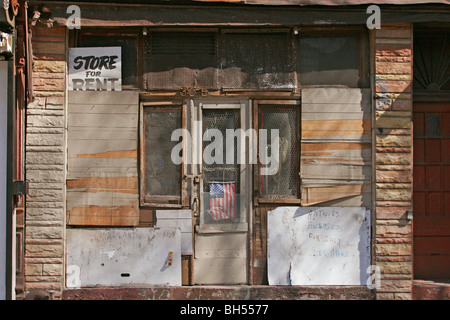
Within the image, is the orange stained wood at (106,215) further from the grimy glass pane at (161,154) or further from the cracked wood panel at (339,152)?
the cracked wood panel at (339,152)

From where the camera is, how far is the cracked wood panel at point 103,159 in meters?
6.86

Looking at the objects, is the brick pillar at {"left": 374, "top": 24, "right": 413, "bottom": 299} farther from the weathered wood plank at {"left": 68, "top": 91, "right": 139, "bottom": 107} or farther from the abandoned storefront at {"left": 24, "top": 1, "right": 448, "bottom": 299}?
the weathered wood plank at {"left": 68, "top": 91, "right": 139, "bottom": 107}

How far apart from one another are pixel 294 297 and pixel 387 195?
1917mm

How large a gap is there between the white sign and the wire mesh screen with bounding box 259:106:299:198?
2130mm

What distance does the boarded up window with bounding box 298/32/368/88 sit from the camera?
7.01m

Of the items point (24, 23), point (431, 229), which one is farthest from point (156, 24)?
point (431, 229)

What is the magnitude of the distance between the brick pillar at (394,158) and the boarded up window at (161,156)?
284 centimetres

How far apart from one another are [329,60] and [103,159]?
3.51 meters

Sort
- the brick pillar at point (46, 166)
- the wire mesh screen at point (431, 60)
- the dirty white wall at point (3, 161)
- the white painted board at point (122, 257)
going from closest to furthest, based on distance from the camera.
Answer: the dirty white wall at point (3, 161) → the brick pillar at point (46, 166) → the white painted board at point (122, 257) → the wire mesh screen at point (431, 60)

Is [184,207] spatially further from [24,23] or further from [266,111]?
[24,23]

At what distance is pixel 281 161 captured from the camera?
22.9ft

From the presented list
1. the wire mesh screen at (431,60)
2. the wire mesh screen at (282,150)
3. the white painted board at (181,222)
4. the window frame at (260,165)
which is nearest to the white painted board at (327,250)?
the window frame at (260,165)

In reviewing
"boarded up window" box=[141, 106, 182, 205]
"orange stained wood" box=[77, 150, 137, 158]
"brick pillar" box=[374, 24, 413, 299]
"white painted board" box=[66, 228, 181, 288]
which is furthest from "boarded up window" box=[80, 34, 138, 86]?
"brick pillar" box=[374, 24, 413, 299]

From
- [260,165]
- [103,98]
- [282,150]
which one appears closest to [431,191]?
[282,150]
